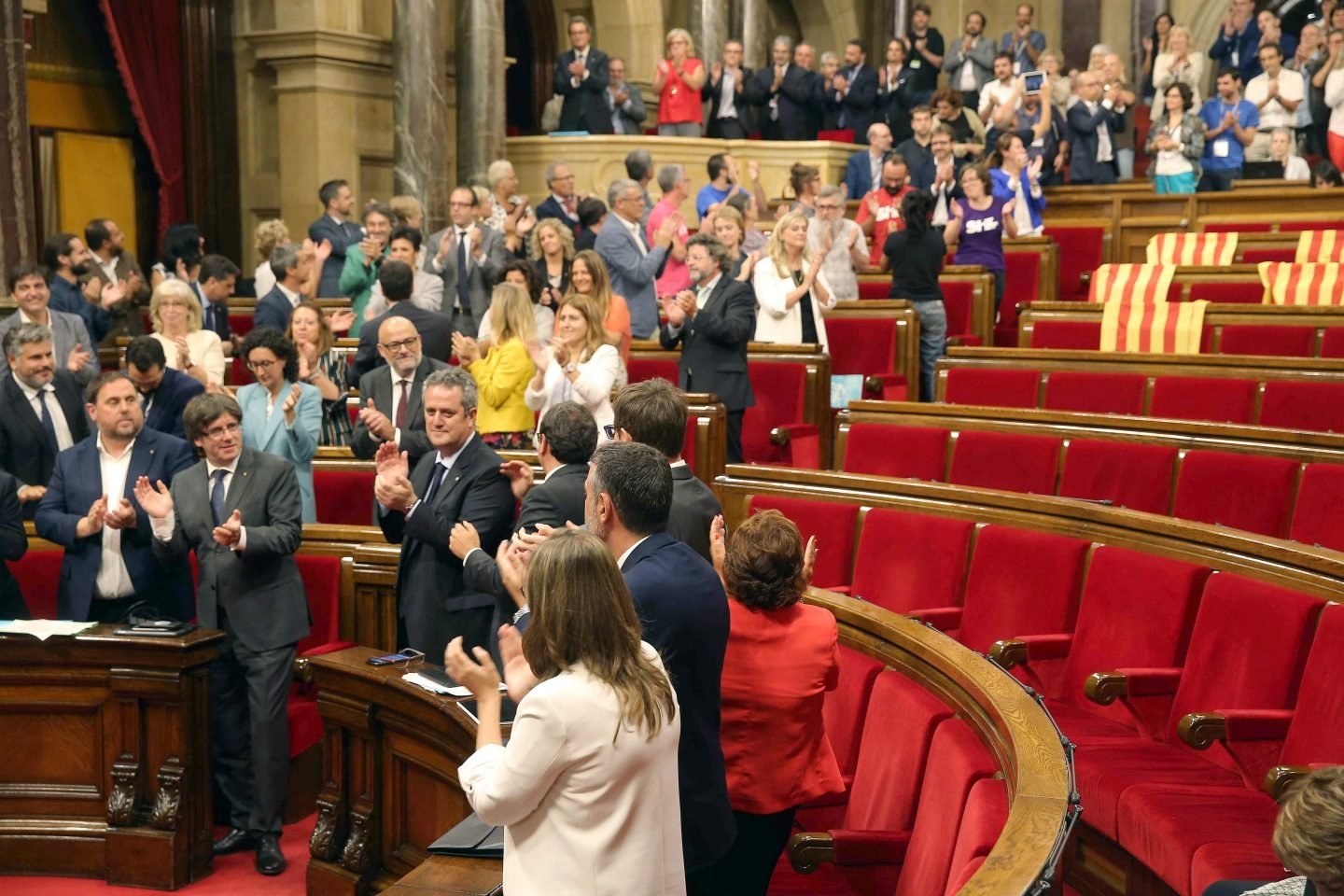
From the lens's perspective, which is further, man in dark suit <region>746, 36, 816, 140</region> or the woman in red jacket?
man in dark suit <region>746, 36, 816, 140</region>

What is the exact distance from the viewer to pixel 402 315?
5.35 m

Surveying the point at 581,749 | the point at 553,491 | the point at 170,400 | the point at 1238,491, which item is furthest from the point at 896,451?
the point at 581,749

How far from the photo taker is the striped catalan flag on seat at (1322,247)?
7.34 meters

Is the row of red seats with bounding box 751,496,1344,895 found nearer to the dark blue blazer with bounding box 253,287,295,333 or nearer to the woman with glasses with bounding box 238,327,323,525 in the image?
the woman with glasses with bounding box 238,327,323,525

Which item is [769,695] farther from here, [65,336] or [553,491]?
[65,336]

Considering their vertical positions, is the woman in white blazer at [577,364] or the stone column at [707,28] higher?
the stone column at [707,28]

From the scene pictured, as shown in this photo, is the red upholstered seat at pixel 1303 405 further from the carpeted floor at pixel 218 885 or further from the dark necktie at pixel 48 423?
the dark necktie at pixel 48 423

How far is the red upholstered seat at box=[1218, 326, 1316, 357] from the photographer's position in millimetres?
5734

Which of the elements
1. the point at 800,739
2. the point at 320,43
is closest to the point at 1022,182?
the point at 320,43

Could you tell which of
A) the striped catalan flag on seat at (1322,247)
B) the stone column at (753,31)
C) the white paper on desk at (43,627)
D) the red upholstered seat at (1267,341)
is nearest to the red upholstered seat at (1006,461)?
the red upholstered seat at (1267,341)

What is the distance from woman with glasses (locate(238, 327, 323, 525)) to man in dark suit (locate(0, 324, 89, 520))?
632 millimetres

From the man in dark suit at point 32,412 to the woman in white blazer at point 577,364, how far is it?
4.97 ft

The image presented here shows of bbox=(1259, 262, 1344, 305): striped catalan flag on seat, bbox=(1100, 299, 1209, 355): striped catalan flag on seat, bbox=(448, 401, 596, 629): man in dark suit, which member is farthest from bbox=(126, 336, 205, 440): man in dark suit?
bbox=(1259, 262, 1344, 305): striped catalan flag on seat

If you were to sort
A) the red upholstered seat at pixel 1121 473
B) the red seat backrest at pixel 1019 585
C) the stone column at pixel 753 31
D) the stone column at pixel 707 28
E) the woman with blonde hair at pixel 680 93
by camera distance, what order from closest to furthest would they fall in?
the red seat backrest at pixel 1019 585 < the red upholstered seat at pixel 1121 473 < the woman with blonde hair at pixel 680 93 < the stone column at pixel 707 28 < the stone column at pixel 753 31
